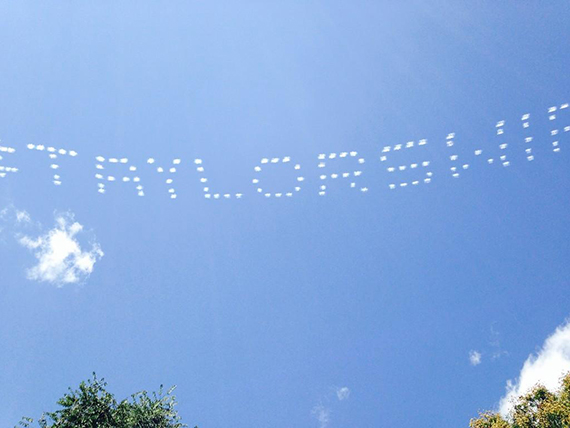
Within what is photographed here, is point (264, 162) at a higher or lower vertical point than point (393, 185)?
higher

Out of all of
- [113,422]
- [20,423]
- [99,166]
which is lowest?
[113,422]

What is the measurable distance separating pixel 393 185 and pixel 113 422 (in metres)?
23.2

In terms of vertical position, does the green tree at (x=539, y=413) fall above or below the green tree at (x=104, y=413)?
below

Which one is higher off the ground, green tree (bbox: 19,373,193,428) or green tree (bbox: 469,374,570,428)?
green tree (bbox: 19,373,193,428)

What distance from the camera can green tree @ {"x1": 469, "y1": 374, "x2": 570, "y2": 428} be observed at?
31.3 m

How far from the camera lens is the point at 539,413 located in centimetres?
3350

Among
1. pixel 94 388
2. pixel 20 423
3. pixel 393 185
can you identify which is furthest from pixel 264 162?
Answer: pixel 20 423

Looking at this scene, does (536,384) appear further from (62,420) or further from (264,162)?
(62,420)

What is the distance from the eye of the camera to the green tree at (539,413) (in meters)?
31.3

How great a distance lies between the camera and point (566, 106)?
864 inches

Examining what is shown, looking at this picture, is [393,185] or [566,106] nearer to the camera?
[566,106]

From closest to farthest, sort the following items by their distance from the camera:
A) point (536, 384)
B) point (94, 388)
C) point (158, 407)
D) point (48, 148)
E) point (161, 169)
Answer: point (48, 148)
point (161, 169)
point (94, 388)
point (158, 407)
point (536, 384)

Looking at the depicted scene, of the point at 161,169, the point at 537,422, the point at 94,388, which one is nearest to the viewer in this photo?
the point at 161,169

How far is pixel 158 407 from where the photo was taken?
992 inches
